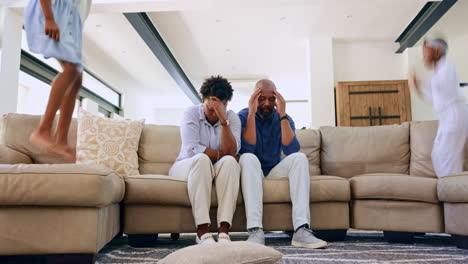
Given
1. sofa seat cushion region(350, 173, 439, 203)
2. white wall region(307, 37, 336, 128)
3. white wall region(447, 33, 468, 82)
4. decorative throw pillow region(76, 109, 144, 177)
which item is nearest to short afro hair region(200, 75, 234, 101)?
decorative throw pillow region(76, 109, 144, 177)

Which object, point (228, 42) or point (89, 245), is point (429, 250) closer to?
point (89, 245)

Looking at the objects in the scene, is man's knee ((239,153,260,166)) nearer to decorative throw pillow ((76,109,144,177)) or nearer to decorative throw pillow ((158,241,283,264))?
decorative throw pillow ((76,109,144,177))

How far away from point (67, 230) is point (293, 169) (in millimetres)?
1239

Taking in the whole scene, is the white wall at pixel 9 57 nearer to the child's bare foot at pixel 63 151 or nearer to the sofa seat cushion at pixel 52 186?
the sofa seat cushion at pixel 52 186

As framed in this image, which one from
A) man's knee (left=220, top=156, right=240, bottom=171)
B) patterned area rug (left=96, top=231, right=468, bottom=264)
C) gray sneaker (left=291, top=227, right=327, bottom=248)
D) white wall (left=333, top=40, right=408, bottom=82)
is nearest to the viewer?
patterned area rug (left=96, top=231, right=468, bottom=264)

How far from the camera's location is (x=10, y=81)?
15.9ft

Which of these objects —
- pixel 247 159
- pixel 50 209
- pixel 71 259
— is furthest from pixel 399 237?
pixel 50 209

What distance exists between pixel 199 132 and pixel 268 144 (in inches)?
18.3

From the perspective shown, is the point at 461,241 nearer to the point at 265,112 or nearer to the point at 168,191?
the point at 265,112

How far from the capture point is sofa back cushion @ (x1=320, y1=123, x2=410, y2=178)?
2.96 meters

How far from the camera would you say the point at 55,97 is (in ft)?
4.37

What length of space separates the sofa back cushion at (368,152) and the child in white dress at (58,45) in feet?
6.81

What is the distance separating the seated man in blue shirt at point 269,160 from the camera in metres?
2.17

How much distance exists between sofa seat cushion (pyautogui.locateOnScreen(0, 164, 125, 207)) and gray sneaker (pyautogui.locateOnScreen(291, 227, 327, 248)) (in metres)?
1.04
